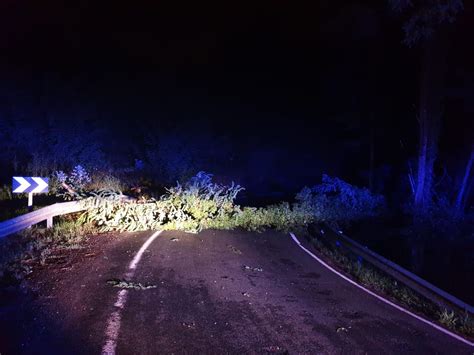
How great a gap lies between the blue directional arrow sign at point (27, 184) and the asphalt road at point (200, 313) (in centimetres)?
256

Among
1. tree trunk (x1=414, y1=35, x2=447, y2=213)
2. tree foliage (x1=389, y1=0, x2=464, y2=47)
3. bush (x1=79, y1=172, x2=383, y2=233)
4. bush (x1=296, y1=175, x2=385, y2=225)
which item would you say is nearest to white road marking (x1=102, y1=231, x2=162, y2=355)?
bush (x1=79, y1=172, x2=383, y2=233)

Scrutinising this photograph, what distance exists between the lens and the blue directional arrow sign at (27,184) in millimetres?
10939

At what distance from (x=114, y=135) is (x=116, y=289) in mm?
22712

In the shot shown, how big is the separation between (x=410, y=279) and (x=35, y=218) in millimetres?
8265

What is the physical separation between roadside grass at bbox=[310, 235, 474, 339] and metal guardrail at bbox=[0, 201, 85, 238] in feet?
22.7

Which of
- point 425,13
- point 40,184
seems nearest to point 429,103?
point 425,13

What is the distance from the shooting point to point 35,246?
9.55 metres

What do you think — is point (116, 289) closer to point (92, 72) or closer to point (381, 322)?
point (381, 322)

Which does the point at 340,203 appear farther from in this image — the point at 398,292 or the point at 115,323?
the point at 115,323

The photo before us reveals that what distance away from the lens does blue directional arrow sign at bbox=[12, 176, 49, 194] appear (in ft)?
35.9

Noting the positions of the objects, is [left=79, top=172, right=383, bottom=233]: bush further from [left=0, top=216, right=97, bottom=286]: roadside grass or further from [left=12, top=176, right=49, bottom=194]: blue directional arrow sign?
[left=12, top=176, right=49, bottom=194]: blue directional arrow sign

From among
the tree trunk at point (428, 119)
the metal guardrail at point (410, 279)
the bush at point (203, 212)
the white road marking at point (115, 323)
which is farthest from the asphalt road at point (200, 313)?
the tree trunk at point (428, 119)

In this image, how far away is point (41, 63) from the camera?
2875 centimetres

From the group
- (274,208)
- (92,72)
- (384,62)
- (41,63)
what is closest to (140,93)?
(92,72)
